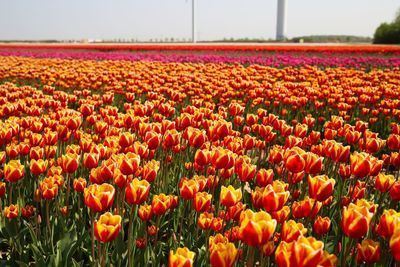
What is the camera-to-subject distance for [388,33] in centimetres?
4741

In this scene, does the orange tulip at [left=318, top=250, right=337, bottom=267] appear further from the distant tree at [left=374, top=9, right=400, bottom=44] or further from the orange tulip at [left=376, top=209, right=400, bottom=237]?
the distant tree at [left=374, top=9, right=400, bottom=44]

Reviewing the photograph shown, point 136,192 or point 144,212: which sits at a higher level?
point 136,192

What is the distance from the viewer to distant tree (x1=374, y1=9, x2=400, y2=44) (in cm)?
4647

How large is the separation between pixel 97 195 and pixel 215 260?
0.80 metres

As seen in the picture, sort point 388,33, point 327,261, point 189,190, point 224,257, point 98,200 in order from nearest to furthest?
point 327,261
point 224,257
point 98,200
point 189,190
point 388,33

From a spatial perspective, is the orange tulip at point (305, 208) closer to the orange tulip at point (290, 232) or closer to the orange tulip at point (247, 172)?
the orange tulip at point (247, 172)

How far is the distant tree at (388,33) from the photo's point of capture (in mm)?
46469

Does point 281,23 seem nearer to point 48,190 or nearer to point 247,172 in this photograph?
point 247,172

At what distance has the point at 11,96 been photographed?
6.30 meters

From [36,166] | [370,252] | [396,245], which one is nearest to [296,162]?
[370,252]

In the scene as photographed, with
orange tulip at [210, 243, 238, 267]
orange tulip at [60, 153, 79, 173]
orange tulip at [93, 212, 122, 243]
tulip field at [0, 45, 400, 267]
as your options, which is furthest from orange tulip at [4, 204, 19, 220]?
orange tulip at [210, 243, 238, 267]

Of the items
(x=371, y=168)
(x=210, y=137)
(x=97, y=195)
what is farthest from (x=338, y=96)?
(x=97, y=195)

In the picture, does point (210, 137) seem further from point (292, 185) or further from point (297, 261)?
point (297, 261)

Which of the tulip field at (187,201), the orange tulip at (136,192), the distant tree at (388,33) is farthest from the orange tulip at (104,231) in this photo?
the distant tree at (388,33)
